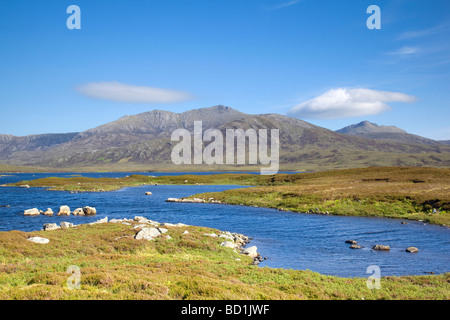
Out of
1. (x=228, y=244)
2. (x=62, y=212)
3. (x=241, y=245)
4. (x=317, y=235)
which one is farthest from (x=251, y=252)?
(x=62, y=212)

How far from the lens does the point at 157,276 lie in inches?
827

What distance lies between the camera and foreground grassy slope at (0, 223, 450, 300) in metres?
17.2

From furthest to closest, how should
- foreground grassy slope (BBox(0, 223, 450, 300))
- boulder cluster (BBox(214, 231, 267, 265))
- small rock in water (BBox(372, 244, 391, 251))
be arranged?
small rock in water (BBox(372, 244, 391, 251)) < boulder cluster (BBox(214, 231, 267, 265)) < foreground grassy slope (BBox(0, 223, 450, 300))

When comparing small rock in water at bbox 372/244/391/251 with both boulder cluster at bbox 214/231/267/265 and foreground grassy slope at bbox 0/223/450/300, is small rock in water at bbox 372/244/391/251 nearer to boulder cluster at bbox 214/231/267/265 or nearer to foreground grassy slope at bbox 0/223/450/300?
foreground grassy slope at bbox 0/223/450/300

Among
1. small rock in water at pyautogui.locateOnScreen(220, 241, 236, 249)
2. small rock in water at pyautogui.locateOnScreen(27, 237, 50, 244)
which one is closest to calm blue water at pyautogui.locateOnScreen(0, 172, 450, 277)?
small rock in water at pyautogui.locateOnScreen(220, 241, 236, 249)

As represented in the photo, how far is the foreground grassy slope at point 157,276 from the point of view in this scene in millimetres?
17203

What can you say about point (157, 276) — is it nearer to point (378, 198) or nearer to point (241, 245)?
point (241, 245)

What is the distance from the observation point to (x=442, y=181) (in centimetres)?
8006

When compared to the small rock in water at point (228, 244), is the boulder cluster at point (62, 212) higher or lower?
lower

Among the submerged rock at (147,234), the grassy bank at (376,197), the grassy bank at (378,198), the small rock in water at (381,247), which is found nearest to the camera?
the small rock in water at (381,247)

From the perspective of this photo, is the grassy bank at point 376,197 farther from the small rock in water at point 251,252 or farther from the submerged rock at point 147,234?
the submerged rock at point 147,234

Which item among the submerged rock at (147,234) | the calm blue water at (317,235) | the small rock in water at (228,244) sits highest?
the submerged rock at (147,234)

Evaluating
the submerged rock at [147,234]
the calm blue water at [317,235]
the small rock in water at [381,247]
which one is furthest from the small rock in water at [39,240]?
the small rock in water at [381,247]
